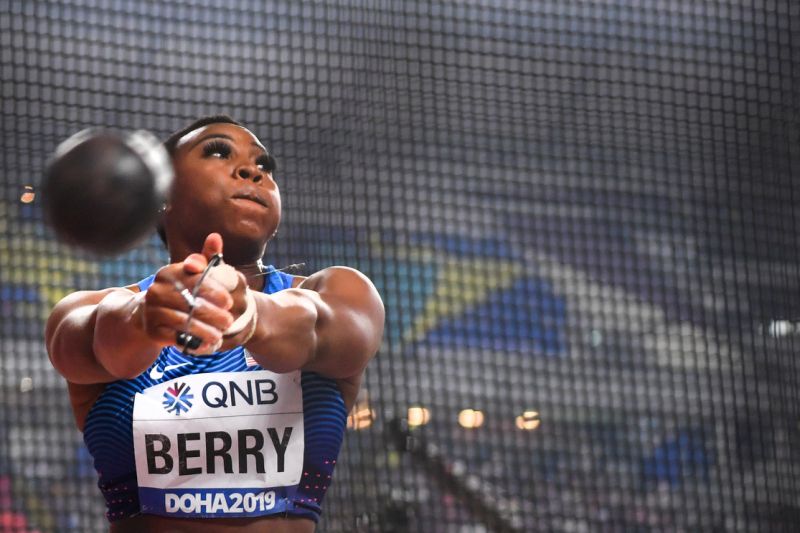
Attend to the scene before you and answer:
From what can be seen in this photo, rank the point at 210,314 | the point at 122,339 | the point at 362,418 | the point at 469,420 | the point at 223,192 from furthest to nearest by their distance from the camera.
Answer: the point at 469,420 → the point at 362,418 → the point at 223,192 → the point at 122,339 → the point at 210,314

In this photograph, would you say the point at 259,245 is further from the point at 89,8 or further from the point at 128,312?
the point at 89,8

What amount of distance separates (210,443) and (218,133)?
1.29 ft

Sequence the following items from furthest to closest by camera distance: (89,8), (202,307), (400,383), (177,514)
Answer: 1. (400,383)
2. (89,8)
3. (177,514)
4. (202,307)

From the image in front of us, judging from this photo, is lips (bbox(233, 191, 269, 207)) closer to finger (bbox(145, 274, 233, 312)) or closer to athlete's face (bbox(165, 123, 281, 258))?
athlete's face (bbox(165, 123, 281, 258))

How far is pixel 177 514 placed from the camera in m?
1.22

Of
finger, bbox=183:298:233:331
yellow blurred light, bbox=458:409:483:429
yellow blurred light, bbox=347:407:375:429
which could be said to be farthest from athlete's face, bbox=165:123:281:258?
yellow blurred light, bbox=458:409:483:429

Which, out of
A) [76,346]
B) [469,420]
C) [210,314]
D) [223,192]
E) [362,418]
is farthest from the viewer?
[469,420]

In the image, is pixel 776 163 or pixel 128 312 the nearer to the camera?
pixel 128 312

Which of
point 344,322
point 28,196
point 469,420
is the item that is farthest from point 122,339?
point 469,420

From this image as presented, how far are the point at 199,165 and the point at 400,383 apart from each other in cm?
278

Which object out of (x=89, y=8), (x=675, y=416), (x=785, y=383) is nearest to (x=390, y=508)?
(x=675, y=416)

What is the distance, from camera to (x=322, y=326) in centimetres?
118

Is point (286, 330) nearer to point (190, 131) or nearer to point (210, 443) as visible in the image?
point (210, 443)

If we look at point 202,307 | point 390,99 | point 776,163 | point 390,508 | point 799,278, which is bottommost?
point 390,508
